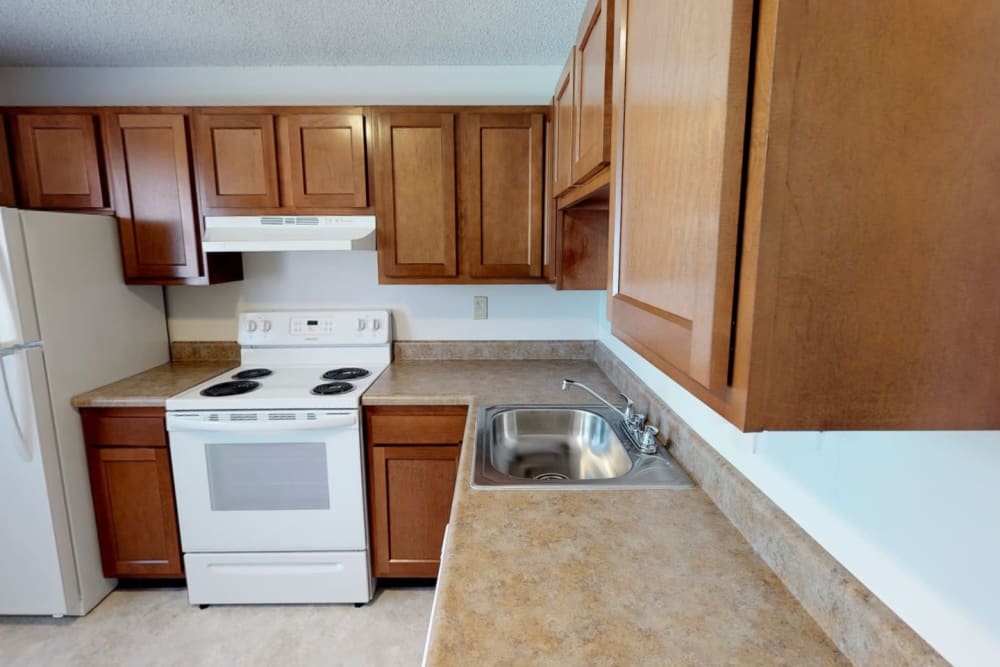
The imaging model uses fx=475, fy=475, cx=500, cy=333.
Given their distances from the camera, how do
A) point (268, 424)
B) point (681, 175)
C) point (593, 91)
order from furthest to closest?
point (268, 424), point (593, 91), point (681, 175)

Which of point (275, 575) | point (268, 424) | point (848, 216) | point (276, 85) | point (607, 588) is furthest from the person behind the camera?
point (276, 85)

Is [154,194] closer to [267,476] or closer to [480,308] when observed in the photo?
[267,476]

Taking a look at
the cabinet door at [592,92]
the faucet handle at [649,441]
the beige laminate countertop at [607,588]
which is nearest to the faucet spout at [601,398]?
the faucet handle at [649,441]

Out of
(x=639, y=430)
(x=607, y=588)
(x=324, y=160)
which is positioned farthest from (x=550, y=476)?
Answer: (x=324, y=160)

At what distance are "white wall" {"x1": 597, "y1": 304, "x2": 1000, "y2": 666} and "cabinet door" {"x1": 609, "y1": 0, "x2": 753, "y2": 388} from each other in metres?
0.33

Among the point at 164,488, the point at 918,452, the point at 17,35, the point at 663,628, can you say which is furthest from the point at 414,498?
the point at 17,35

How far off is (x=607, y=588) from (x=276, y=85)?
2.61m

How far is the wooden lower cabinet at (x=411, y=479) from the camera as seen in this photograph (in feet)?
6.51

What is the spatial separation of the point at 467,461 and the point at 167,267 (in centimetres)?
179

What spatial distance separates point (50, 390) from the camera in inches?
72.3

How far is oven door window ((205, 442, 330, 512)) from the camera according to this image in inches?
76.4

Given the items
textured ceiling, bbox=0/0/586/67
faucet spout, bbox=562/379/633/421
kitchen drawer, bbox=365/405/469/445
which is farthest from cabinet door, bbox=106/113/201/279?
faucet spout, bbox=562/379/633/421

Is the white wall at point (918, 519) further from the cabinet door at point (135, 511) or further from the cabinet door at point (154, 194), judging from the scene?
the cabinet door at point (154, 194)

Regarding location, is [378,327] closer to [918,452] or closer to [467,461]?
[467,461]
